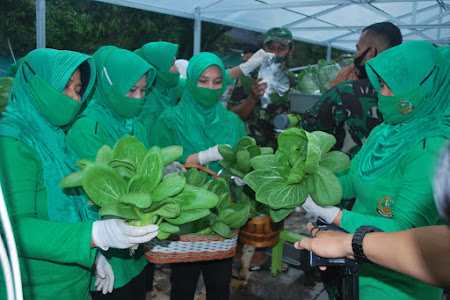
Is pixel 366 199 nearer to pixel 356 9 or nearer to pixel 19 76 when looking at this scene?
pixel 19 76

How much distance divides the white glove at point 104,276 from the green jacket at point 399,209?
1.03 metres

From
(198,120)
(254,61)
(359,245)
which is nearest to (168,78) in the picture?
(198,120)

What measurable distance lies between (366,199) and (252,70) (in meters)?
2.46

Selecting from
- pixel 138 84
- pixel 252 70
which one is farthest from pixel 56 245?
pixel 252 70

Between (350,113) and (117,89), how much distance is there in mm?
1412

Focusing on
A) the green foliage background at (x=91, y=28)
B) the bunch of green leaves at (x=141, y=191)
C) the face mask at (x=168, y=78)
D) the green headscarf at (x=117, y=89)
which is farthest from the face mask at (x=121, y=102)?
the face mask at (x=168, y=78)

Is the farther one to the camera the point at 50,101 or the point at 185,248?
the point at 185,248

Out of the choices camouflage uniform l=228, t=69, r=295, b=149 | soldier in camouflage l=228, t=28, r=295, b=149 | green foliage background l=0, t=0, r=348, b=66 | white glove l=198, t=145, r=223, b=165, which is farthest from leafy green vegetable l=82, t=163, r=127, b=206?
camouflage uniform l=228, t=69, r=295, b=149

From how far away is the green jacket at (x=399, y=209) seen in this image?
50.1 inches

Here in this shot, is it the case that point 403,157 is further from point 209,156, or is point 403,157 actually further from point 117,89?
point 117,89

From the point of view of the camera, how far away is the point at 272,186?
1.48m

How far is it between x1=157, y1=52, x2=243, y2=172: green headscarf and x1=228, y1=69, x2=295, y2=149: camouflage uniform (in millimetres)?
1133

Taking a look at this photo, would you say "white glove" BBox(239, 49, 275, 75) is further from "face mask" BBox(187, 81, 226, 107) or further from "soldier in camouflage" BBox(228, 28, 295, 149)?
"face mask" BBox(187, 81, 226, 107)

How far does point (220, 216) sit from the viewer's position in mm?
1599
